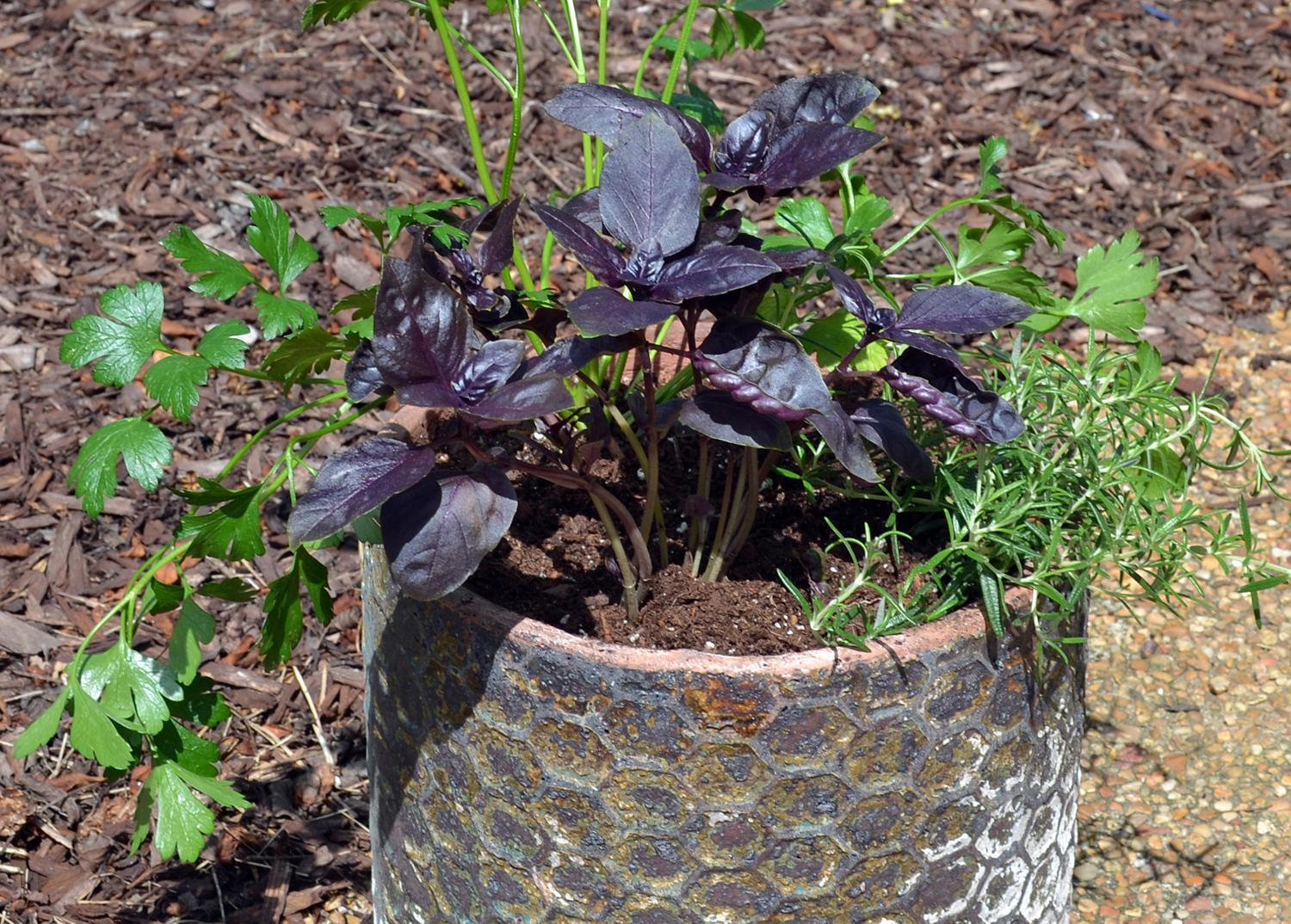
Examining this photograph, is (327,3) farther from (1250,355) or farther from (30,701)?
(1250,355)

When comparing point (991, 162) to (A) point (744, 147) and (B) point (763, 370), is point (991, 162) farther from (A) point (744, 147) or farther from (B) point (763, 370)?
(B) point (763, 370)

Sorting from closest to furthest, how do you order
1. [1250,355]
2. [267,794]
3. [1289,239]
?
[267,794], [1250,355], [1289,239]

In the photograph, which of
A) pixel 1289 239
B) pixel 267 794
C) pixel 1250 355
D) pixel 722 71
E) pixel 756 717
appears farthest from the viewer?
pixel 722 71

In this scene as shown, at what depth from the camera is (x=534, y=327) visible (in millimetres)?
1458

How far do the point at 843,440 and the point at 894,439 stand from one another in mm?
129

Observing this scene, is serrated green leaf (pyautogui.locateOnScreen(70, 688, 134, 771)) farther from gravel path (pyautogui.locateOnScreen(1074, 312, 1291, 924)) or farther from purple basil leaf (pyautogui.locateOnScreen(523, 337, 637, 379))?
gravel path (pyautogui.locateOnScreen(1074, 312, 1291, 924))

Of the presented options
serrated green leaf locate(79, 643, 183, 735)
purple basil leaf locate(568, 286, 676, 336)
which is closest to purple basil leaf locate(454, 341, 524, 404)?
purple basil leaf locate(568, 286, 676, 336)

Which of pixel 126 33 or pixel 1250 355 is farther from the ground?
pixel 126 33

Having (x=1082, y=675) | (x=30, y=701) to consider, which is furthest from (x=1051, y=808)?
(x=30, y=701)

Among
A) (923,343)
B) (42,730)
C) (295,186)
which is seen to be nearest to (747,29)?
(923,343)

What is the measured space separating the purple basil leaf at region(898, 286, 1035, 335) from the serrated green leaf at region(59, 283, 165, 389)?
0.80 metres

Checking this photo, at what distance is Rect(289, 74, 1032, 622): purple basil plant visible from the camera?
126 centimetres

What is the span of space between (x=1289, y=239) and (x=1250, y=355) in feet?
1.36

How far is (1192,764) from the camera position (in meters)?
2.30
